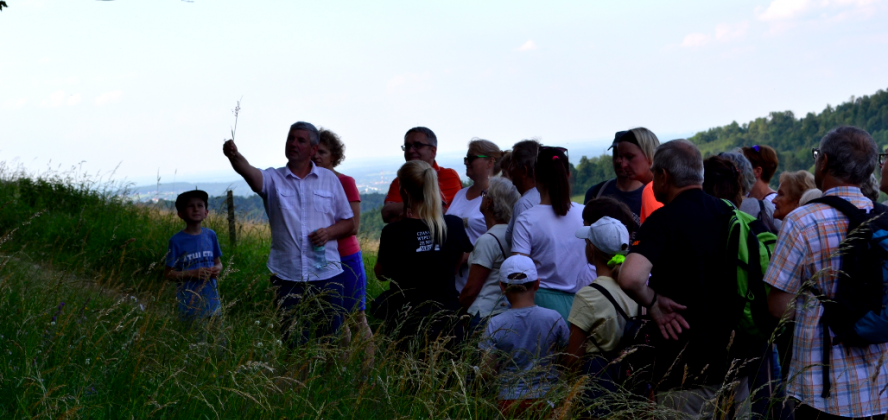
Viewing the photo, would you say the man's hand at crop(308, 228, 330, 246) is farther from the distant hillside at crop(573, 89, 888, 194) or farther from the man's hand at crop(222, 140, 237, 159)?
the distant hillside at crop(573, 89, 888, 194)

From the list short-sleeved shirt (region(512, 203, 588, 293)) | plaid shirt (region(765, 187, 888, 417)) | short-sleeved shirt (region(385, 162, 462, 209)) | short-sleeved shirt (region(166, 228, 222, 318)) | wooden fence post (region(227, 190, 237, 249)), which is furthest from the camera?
wooden fence post (region(227, 190, 237, 249))

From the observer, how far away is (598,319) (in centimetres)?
313

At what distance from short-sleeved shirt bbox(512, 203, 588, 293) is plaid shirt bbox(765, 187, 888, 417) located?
4.10 ft

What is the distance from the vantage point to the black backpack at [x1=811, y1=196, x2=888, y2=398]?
2637 millimetres

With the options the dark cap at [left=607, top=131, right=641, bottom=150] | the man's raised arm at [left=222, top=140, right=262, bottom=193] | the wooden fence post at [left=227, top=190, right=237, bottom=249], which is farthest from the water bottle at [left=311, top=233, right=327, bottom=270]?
the wooden fence post at [left=227, top=190, right=237, bottom=249]

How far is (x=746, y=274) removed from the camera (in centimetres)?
295

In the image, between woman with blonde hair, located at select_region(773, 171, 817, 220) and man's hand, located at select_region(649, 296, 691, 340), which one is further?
woman with blonde hair, located at select_region(773, 171, 817, 220)

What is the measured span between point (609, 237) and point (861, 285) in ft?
3.35

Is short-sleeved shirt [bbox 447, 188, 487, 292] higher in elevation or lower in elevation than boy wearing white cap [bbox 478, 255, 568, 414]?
higher

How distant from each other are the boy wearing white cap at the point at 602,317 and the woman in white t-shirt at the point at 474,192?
1.68m

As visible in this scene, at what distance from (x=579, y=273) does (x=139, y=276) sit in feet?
18.8

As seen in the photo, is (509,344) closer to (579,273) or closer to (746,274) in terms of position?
(579,273)

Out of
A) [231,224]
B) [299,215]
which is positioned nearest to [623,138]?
[299,215]

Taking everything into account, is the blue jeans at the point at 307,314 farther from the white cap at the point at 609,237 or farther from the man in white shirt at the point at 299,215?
the white cap at the point at 609,237
